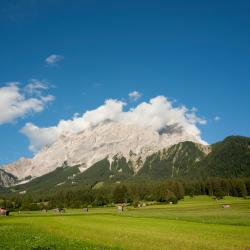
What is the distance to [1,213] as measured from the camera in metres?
135

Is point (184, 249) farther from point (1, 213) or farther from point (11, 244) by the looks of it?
point (1, 213)

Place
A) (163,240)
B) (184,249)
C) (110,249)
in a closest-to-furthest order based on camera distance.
A: (110,249)
(184,249)
(163,240)

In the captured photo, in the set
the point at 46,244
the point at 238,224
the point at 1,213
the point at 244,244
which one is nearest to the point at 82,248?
the point at 46,244

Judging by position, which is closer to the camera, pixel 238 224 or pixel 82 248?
pixel 82 248

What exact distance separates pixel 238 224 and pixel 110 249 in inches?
1389

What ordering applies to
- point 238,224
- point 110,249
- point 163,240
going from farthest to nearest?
point 238,224 → point 163,240 → point 110,249

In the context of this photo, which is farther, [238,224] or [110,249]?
[238,224]

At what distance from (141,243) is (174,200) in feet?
553

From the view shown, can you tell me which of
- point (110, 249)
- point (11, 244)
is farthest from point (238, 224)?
point (11, 244)

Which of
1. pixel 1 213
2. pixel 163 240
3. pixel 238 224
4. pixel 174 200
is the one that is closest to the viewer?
pixel 163 240

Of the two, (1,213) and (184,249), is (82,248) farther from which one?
(1,213)

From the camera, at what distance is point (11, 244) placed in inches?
1305

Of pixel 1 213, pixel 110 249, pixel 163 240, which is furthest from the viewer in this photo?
pixel 1 213

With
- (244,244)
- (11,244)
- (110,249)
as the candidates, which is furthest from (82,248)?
(244,244)
